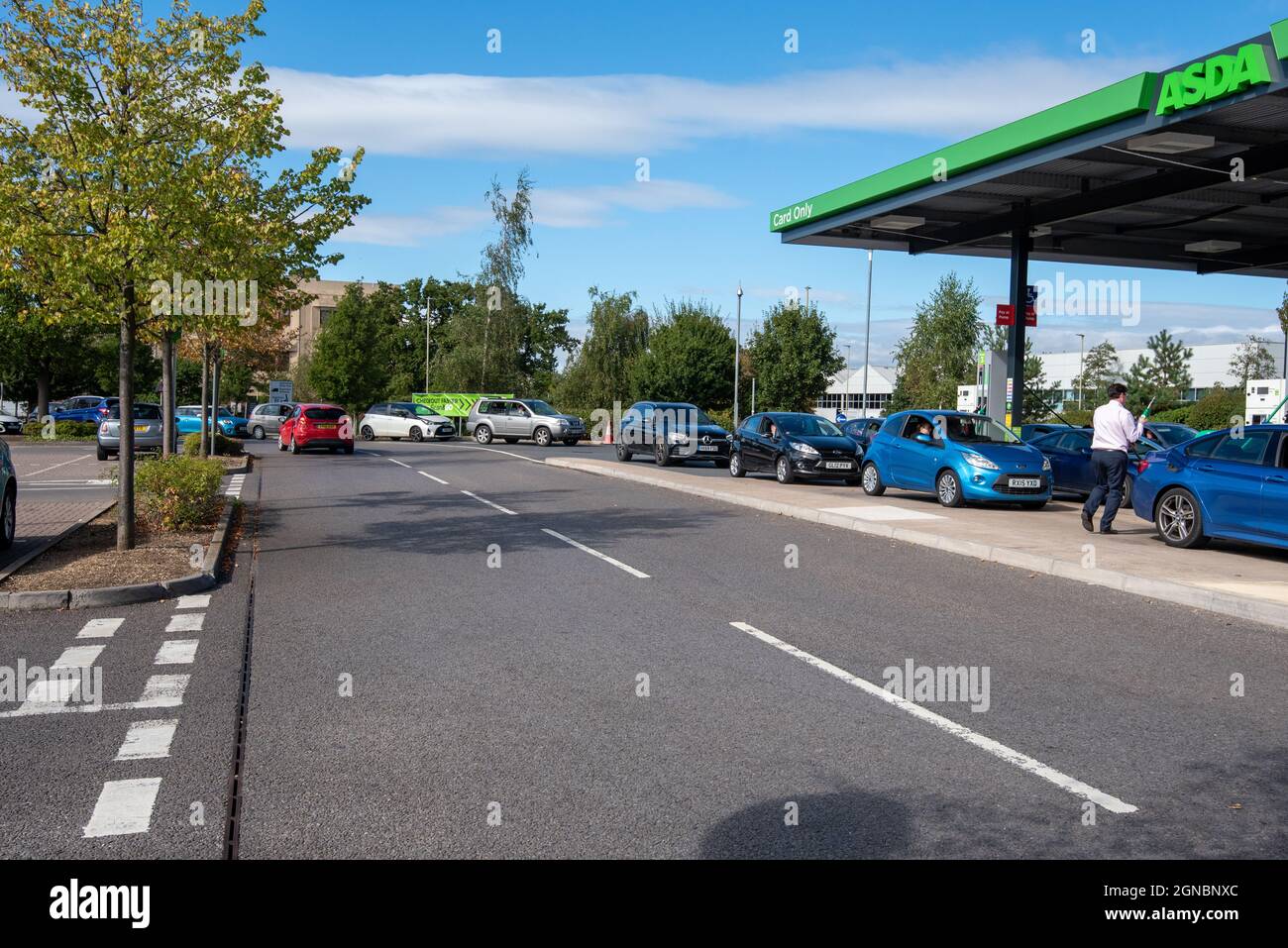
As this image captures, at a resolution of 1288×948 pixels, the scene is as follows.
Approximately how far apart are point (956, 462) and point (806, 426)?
640cm

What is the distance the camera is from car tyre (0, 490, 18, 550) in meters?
11.9

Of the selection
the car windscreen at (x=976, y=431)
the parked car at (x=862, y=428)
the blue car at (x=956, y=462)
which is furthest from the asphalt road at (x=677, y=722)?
the parked car at (x=862, y=428)

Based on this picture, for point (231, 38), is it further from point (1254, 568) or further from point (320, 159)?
point (1254, 568)

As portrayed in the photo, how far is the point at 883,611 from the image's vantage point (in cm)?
922

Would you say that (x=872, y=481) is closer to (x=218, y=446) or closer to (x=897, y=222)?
(x=897, y=222)

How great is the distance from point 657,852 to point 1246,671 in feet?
16.3

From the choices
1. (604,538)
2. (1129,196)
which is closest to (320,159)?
(604,538)

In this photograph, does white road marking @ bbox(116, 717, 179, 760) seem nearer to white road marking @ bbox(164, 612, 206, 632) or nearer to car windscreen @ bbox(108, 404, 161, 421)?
white road marking @ bbox(164, 612, 206, 632)

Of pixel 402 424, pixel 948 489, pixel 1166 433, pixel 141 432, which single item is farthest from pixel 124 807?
pixel 402 424

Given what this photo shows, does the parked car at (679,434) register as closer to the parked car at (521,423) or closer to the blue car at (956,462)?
the blue car at (956,462)

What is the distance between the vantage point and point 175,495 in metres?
13.3

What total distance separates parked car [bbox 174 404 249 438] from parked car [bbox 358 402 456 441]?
6143 mm

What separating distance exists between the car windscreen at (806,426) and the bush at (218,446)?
1496 centimetres

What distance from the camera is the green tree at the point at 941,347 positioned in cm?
6162
